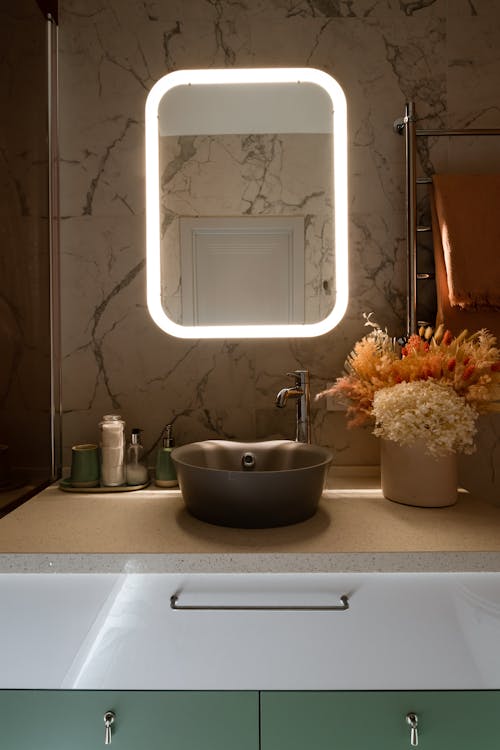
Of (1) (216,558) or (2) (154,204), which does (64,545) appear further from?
(2) (154,204)

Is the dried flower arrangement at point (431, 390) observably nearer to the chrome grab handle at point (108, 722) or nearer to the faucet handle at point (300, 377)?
the faucet handle at point (300, 377)

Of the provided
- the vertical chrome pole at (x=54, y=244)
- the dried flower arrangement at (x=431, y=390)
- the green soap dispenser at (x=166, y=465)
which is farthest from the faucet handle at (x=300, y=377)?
the vertical chrome pole at (x=54, y=244)

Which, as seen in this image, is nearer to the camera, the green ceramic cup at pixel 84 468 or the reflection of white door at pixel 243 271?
the green ceramic cup at pixel 84 468

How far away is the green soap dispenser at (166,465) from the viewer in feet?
4.25

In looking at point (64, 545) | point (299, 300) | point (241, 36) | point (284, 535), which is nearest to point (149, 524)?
point (64, 545)

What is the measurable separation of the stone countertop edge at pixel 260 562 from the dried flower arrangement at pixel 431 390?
10.5 inches

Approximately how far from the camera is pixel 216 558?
87cm

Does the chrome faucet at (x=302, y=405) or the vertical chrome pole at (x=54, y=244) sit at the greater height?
the vertical chrome pole at (x=54, y=244)

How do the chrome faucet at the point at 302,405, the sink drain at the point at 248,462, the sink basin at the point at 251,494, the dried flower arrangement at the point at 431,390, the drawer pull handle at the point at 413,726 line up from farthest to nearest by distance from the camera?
the chrome faucet at the point at 302,405 < the sink drain at the point at 248,462 < the dried flower arrangement at the point at 431,390 < the sink basin at the point at 251,494 < the drawer pull handle at the point at 413,726

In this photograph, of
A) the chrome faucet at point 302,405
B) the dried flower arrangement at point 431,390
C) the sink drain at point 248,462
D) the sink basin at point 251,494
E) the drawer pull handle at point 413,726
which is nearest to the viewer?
the drawer pull handle at point 413,726

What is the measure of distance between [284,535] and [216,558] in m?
0.15

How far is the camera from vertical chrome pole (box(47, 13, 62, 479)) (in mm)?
1374

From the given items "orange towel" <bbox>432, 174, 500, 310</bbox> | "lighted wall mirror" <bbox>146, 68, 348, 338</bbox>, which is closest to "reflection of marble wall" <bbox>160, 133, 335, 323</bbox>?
"lighted wall mirror" <bbox>146, 68, 348, 338</bbox>

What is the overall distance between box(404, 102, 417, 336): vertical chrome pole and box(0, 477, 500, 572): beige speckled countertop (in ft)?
1.61
